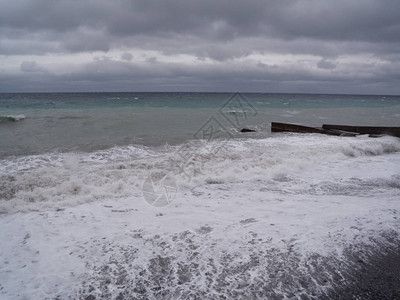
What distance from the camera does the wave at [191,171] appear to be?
538cm

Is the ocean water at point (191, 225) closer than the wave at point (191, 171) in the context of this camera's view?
Yes

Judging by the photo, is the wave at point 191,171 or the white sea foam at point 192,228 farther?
the wave at point 191,171

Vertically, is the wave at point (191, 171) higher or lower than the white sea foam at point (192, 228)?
higher

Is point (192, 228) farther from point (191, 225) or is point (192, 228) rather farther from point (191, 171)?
point (191, 171)

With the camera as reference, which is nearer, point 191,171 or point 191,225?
point 191,225

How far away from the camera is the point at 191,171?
6699 mm

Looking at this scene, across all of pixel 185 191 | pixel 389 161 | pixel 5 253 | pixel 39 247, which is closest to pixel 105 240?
pixel 39 247

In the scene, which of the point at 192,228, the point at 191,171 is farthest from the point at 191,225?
the point at 191,171

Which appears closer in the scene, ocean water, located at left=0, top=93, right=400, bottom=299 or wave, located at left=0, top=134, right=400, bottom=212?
ocean water, located at left=0, top=93, right=400, bottom=299

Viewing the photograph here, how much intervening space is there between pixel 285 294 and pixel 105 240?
233cm

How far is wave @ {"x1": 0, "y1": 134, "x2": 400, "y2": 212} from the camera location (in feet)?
17.6

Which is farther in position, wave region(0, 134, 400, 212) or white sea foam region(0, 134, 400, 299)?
wave region(0, 134, 400, 212)

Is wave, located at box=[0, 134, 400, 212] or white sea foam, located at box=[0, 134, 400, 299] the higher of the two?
wave, located at box=[0, 134, 400, 212]

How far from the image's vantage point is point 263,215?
443 cm
